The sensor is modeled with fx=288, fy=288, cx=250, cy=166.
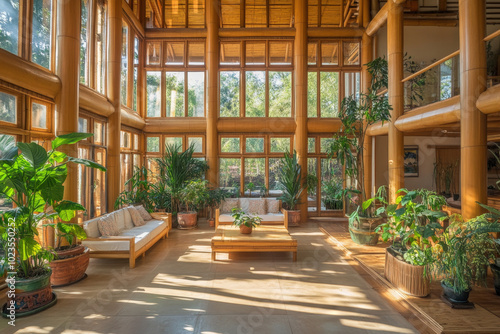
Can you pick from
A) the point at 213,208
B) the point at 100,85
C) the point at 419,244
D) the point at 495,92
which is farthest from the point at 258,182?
the point at 495,92

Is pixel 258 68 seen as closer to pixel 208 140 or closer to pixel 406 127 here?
pixel 208 140

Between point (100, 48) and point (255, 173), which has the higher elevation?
point (100, 48)

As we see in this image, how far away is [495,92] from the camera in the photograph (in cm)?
403

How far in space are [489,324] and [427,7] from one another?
936cm

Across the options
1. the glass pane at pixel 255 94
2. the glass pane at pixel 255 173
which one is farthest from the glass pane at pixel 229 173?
the glass pane at pixel 255 94

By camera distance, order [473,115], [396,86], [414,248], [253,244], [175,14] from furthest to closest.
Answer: [175,14] < [396,86] < [253,244] < [473,115] < [414,248]

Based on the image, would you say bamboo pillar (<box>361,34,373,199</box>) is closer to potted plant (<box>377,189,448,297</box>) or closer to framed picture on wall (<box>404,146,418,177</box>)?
framed picture on wall (<box>404,146,418,177</box>)

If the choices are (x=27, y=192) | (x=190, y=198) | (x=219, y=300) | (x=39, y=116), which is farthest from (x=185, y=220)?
(x=27, y=192)

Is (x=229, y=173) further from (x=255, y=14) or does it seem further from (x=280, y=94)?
(x=255, y=14)

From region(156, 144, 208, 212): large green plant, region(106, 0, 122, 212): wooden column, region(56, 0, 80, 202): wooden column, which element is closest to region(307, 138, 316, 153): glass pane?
region(156, 144, 208, 212): large green plant

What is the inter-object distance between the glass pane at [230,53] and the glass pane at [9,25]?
5884mm

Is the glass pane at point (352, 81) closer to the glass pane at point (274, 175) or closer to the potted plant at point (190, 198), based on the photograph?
the glass pane at point (274, 175)

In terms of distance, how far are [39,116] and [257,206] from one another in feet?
17.6

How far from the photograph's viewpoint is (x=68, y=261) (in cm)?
406
